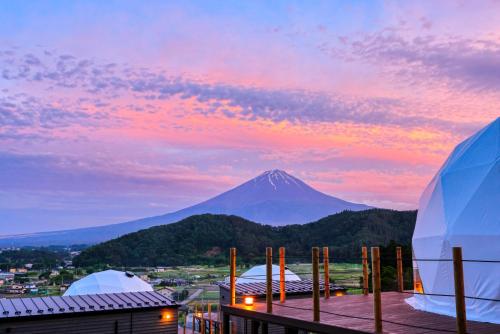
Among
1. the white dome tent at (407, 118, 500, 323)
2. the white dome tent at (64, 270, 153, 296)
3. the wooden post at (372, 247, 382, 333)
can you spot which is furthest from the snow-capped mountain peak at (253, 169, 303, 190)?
the wooden post at (372, 247, 382, 333)

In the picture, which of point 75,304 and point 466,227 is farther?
point 75,304

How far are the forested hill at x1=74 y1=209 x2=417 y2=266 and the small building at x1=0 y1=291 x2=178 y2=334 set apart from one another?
32539 millimetres

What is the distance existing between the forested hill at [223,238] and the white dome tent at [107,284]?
28959 mm

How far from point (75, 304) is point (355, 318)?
1057cm

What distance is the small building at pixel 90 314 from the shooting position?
1384 centimetres

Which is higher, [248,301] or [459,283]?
[459,283]

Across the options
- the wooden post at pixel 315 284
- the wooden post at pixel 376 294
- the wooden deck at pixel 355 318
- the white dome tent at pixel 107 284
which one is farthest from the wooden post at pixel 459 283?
the white dome tent at pixel 107 284

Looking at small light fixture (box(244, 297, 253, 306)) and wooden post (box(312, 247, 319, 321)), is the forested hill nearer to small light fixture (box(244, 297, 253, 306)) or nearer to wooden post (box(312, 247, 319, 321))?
small light fixture (box(244, 297, 253, 306))

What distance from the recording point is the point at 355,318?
7.73 metres

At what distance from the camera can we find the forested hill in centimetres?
4917

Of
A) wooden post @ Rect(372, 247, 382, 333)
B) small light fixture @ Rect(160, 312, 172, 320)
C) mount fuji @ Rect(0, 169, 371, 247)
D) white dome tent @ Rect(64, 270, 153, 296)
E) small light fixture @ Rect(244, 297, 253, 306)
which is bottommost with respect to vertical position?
small light fixture @ Rect(160, 312, 172, 320)

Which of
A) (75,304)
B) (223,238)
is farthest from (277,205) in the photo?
(75,304)

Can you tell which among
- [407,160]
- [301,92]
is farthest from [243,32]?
[407,160]

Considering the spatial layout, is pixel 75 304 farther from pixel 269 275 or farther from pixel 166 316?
pixel 269 275
